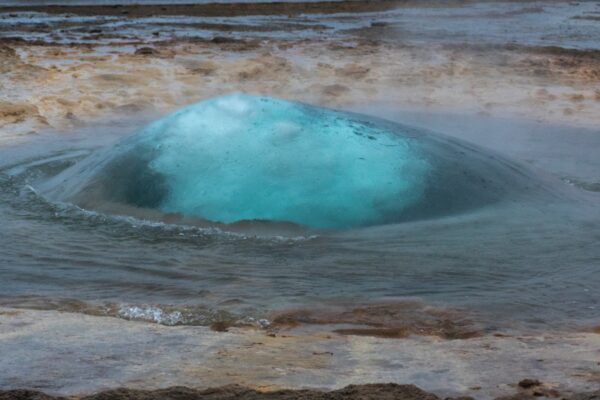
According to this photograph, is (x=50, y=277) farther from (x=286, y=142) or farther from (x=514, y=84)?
(x=514, y=84)

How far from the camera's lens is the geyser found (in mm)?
4598

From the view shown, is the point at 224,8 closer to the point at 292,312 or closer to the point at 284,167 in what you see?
the point at 284,167

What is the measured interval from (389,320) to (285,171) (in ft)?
4.24

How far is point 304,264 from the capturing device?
4.21 m

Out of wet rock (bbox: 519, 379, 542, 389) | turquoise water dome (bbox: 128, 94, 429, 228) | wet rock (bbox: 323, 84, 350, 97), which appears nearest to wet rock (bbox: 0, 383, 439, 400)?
wet rock (bbox: 519, 379, 542, 389)

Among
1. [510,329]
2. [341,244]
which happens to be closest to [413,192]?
[341,244]

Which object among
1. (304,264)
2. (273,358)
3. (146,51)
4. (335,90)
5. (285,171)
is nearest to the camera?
(273,358)

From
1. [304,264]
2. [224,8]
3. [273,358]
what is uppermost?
[224,8]

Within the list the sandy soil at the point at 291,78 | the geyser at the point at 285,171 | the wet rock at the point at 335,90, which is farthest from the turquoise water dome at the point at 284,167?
the wet rock at the point at 335,90

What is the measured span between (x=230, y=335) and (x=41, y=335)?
2.03 ft

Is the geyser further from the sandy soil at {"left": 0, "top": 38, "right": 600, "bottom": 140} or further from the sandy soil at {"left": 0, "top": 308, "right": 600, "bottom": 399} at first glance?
the sandy soil at {"left": 0, "top": 38, "right": 600, "bottom": 140}

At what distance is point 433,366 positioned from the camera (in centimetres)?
286

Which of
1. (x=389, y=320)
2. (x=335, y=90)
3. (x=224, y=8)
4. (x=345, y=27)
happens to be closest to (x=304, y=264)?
(x=389, y=320)

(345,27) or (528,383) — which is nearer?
(528,383)
